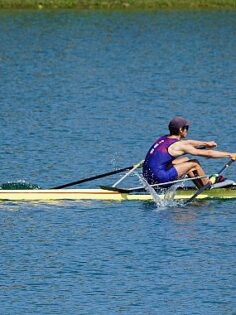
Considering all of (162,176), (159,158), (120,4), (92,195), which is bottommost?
(120,4)

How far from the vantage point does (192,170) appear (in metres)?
29.8

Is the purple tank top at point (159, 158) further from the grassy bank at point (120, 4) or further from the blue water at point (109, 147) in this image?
the grassy bank at point (120, 4)

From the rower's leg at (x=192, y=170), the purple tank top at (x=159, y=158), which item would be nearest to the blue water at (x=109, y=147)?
the rower's leg at (x=192, y=170)

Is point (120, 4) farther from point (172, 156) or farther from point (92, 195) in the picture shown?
point (172, 156)

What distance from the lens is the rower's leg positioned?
97.2 feet

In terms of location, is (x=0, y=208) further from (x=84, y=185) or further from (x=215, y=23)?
(x=215, y=23)

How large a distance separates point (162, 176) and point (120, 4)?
148 feet

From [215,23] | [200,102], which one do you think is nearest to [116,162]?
[200,102]

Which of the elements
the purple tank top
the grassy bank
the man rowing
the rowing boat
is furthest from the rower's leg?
the grassy bank

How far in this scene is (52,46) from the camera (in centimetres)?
6562

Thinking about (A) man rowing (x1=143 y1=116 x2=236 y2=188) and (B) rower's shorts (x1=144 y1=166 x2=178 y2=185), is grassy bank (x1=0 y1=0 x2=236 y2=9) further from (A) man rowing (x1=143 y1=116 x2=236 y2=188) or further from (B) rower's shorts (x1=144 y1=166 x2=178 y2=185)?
(B) rower's shorts (x1=144 y1=166 x2=178 y2=185)

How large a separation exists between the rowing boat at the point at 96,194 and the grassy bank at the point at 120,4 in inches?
1684

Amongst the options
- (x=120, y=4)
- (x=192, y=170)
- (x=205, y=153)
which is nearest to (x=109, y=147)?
(x=192, y=170)

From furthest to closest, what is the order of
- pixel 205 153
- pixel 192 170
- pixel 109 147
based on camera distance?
pixel 109 147
pixel 192 170
pixel 205 153
